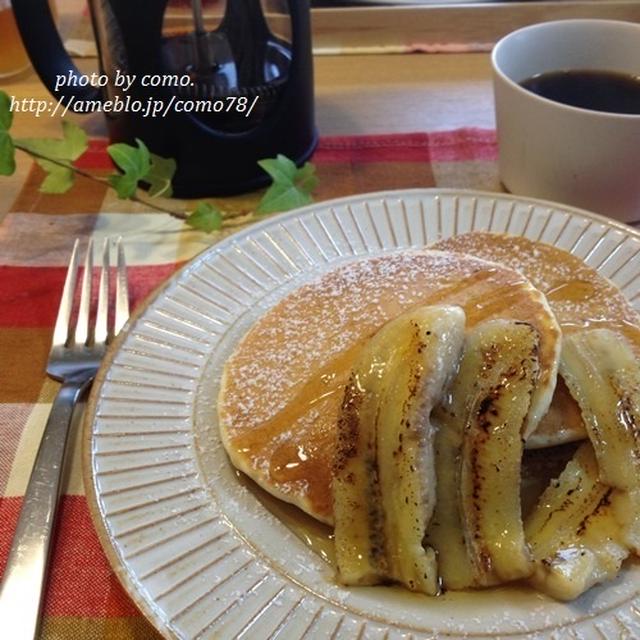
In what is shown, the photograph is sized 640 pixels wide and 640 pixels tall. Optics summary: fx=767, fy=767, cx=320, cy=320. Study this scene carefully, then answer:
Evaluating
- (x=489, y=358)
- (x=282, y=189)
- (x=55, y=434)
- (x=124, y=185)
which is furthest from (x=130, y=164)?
(x=489, y=358)

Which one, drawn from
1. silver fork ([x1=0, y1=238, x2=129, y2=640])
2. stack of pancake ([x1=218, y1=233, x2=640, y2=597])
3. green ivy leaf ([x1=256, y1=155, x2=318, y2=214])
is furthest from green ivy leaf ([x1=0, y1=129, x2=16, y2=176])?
stack of pancake ([x1=218, y1=233, x2=640, y2=597])

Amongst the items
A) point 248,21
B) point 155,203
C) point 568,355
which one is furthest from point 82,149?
point 568,355

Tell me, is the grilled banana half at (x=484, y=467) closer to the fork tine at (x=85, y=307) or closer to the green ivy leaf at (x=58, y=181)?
the fork tine at (x=85, y=307)

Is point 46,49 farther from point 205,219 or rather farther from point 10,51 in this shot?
point 10,51

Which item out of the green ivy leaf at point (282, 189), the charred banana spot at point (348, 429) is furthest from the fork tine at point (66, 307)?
the charred banana spot at point (348, 429)

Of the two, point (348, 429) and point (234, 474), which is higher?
point (348, 429)
